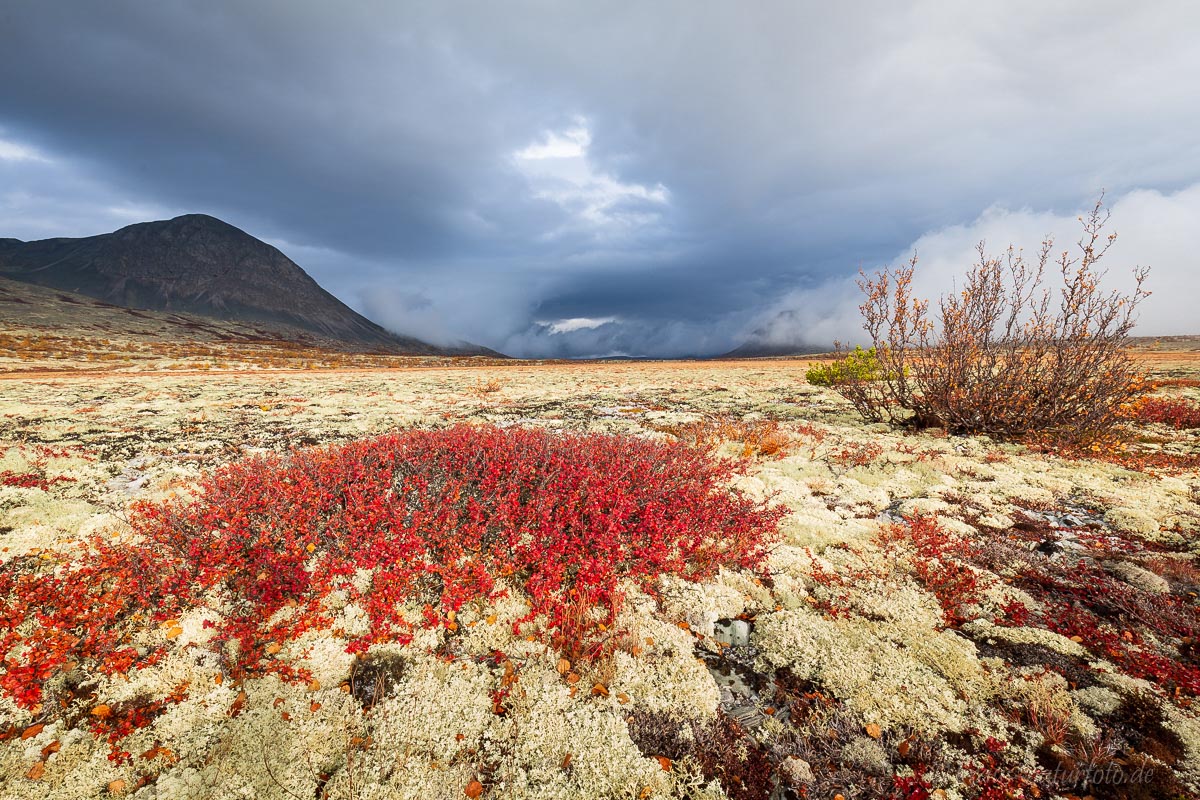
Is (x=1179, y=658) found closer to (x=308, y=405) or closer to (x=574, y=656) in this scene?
(x=574, y=656)

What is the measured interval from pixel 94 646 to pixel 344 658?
8.30ft

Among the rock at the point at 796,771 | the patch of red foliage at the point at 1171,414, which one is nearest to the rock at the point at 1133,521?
the rock at the point at 796,771

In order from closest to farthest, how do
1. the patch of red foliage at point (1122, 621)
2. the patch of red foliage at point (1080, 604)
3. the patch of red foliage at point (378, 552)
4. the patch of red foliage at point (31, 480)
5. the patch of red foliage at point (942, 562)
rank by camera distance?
the patch of red foliage at point (1122, 621) < the patch of red foliage at point (1080, 604) < the patch of red foliage at point (378, 552) < the patch of red foliage at point (942, 562) < the patch of red foliage at point (31, 480)

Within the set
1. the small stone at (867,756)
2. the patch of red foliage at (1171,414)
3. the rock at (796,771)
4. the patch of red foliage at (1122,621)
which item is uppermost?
the patch of red foliage at (1171,414)

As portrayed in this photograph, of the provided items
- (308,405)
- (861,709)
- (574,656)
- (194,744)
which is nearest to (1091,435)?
(861,709)

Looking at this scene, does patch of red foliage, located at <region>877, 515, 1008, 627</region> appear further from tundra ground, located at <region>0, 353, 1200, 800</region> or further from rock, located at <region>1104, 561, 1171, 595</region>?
rock, located at <region>1104, 561, 1171, 595</region>

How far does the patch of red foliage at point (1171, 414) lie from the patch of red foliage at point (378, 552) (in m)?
17.3

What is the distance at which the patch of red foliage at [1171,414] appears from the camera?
608 inches

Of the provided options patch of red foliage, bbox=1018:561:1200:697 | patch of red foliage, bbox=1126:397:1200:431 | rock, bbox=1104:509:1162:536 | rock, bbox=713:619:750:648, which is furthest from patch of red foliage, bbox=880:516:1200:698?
patch of red foliage, bbox=1126:397:1200:431

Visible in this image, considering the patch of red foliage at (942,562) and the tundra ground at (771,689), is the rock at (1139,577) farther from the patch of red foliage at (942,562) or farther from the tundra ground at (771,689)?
the patch of red foliage at (942,562)

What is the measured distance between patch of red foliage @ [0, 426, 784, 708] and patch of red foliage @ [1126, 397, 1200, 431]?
682 inches

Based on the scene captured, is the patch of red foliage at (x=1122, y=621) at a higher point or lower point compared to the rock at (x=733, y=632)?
higher

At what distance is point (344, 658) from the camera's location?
5.02 m

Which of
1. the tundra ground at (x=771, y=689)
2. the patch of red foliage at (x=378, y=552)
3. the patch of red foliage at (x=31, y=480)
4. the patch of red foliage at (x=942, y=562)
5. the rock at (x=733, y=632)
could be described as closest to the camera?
the tundra ground at (x=771, y=689)
